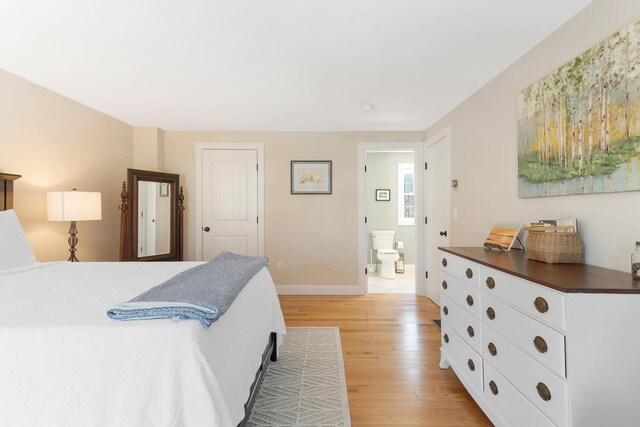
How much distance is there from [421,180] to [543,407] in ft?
10.5

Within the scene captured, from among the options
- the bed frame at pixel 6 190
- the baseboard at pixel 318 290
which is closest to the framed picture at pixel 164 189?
the bed frame at pixel 6 190

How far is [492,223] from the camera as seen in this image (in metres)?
2.55

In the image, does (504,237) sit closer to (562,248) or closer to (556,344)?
(562,248)

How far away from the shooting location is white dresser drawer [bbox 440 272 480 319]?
175 centimetres

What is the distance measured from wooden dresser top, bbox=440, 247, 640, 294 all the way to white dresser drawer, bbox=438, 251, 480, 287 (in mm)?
55

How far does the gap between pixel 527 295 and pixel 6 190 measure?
361 cm

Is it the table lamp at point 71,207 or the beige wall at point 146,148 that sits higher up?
the beige wall at point 146,148

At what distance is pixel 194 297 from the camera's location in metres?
1.25

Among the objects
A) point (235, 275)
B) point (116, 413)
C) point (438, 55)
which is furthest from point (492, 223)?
point (116, 413)

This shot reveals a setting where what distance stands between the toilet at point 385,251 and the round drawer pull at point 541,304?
Result: 393 centimetres

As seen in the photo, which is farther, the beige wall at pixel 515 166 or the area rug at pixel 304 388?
the area rug at pixel 304 388

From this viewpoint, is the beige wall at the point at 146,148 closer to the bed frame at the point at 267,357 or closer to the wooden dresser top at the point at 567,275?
the bed frame at the point at 267,357

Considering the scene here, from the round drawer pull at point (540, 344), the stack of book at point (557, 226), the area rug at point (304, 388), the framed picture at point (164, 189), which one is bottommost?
the area rug at point (304, 388)

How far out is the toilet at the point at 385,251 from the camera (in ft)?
17.0
